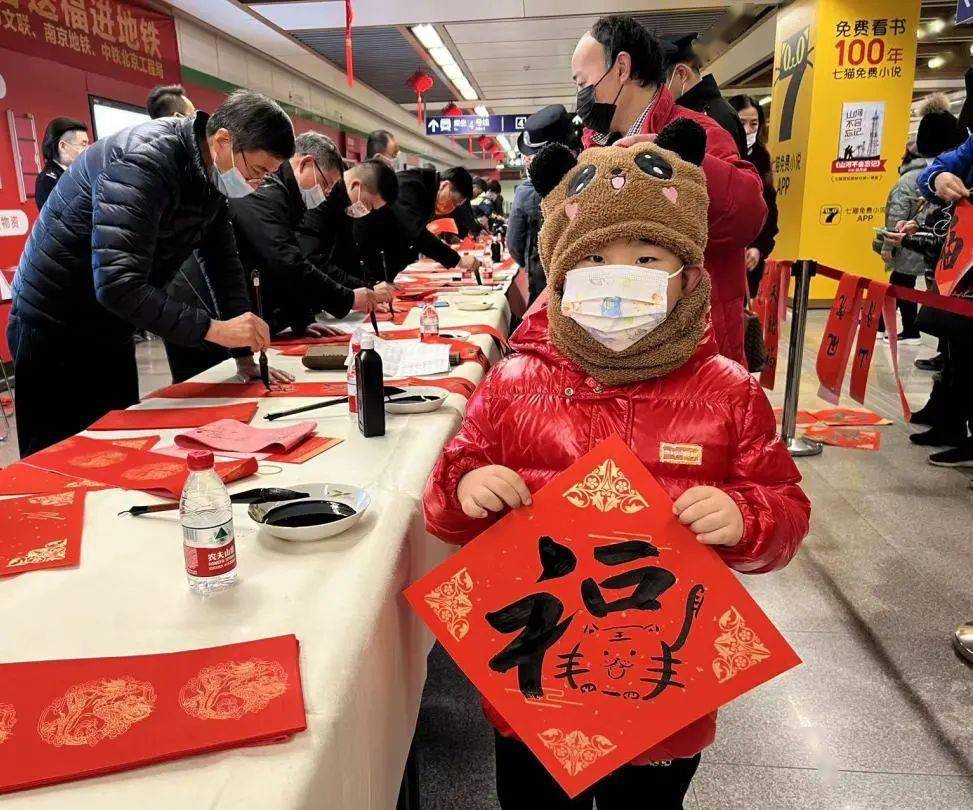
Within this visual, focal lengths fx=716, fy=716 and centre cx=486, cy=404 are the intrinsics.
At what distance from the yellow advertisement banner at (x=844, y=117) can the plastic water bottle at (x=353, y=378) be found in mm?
6531

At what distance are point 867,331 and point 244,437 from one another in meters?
2.65

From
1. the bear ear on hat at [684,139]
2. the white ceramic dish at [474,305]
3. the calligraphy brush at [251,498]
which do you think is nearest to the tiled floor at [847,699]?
the calligraphy brush at [251,498]

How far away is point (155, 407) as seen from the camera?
1.79 meters

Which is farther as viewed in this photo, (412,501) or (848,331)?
(848,331)

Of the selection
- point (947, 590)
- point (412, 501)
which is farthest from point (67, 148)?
point (947, 590)

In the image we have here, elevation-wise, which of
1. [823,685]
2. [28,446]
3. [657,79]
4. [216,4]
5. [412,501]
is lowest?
[823,685]

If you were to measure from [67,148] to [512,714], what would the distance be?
5005 millimetres

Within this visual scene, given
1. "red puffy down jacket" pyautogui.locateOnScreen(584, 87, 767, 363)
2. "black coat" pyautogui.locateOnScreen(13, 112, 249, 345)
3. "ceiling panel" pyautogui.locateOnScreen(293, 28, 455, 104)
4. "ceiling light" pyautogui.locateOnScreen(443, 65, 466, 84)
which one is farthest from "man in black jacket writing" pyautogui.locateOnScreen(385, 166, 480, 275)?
"ceiling light" pyautogui.locateOnScreen(443, 65, 466, 84)

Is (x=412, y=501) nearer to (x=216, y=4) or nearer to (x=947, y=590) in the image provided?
(x=947, y=590)

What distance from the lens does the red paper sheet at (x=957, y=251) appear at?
2.49 m

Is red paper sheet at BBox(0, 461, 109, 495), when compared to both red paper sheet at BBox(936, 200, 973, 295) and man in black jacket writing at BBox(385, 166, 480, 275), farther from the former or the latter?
man in black jacket writing at BBox(385, 166, 480, 275)

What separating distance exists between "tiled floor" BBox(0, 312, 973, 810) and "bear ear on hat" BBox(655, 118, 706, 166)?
923mm

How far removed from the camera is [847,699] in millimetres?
1778

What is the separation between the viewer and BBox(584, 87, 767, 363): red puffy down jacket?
4.88 ft
